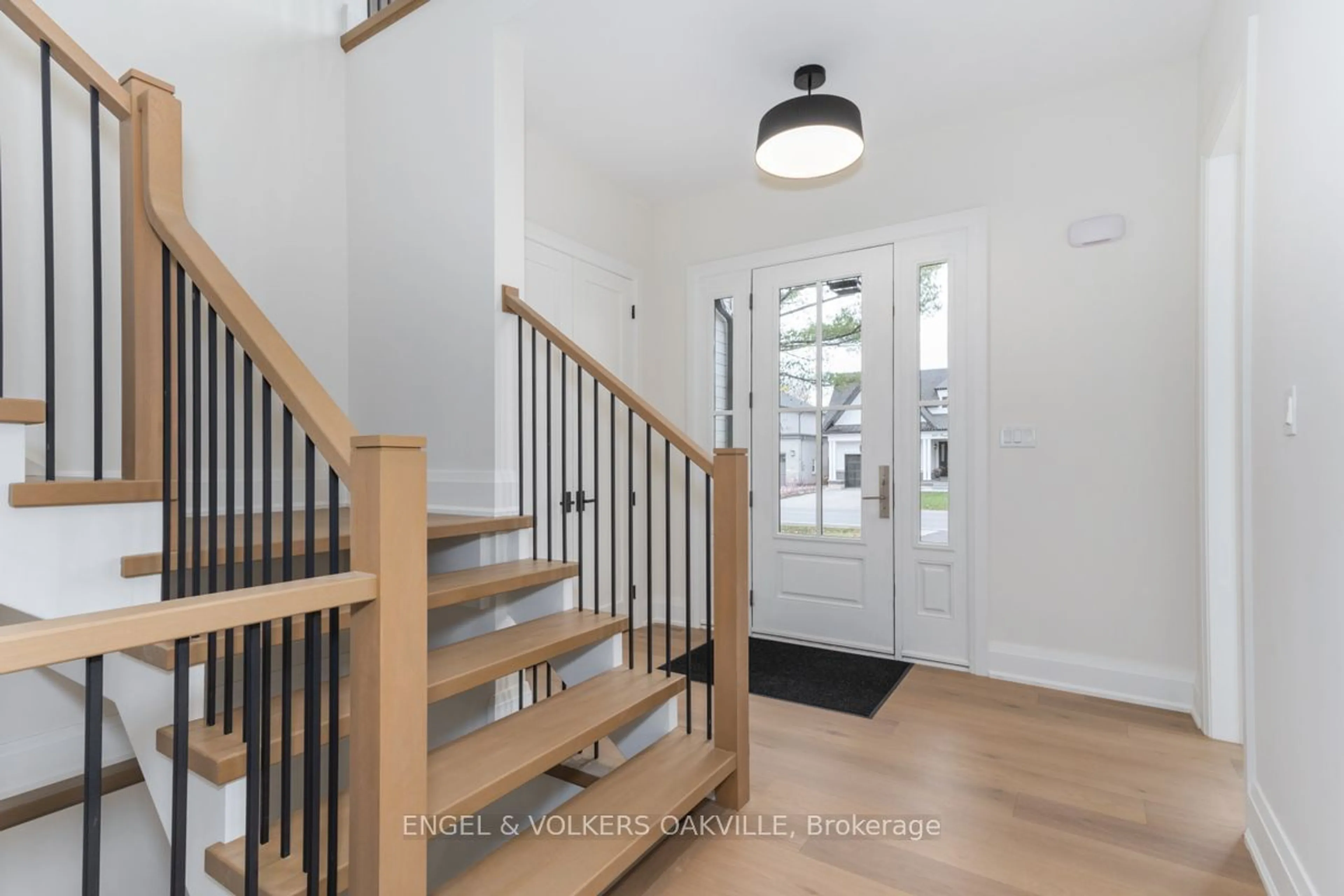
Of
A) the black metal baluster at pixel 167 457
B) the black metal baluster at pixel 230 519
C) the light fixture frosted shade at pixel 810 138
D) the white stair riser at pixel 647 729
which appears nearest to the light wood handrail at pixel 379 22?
the light fixture frosted shade at pixel 810 138

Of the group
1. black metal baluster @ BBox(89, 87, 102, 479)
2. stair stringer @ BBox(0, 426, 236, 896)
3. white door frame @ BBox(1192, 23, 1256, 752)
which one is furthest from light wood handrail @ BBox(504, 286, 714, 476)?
white door frame @ BBox(1192, 23, 1256, 752)

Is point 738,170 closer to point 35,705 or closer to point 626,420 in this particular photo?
point 626,420

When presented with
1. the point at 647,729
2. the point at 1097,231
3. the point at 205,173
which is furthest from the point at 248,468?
the point at 1097,231

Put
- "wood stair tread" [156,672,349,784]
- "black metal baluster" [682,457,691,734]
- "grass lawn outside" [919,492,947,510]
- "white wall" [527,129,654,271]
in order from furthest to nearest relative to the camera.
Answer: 1. "white wall" [527,129,654,271]
2. "grass lawn outside" [919,492,947,510]
3. "black metal baluster" [682,457,691,734]
4. "wood stair tread" [156,672,349,784]

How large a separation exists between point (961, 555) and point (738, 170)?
2442 millimetres

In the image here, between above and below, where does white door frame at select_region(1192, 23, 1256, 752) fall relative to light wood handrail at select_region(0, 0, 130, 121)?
below

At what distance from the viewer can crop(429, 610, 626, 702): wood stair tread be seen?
1.63m

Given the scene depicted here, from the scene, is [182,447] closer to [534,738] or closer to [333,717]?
[333,717]

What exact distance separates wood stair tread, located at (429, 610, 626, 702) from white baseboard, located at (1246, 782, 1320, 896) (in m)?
1.76

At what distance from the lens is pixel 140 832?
200 centimetres

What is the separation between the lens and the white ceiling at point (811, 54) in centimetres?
242

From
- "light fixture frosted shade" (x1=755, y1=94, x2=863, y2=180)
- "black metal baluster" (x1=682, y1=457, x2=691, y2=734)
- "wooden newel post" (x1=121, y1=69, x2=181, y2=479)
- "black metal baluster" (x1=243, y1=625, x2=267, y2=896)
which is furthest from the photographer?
"light fixture frosted shade" (x1=755, y1=94, x2=863, y2=180)

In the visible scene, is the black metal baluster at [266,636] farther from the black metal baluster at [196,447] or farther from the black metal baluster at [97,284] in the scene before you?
the black metal baluster at [97,284]

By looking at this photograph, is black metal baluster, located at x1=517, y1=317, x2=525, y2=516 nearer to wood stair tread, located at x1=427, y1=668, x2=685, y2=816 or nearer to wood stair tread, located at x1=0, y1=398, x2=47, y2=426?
wood stair tread, located at x1=427, y1=668, x2=685, y2=816
